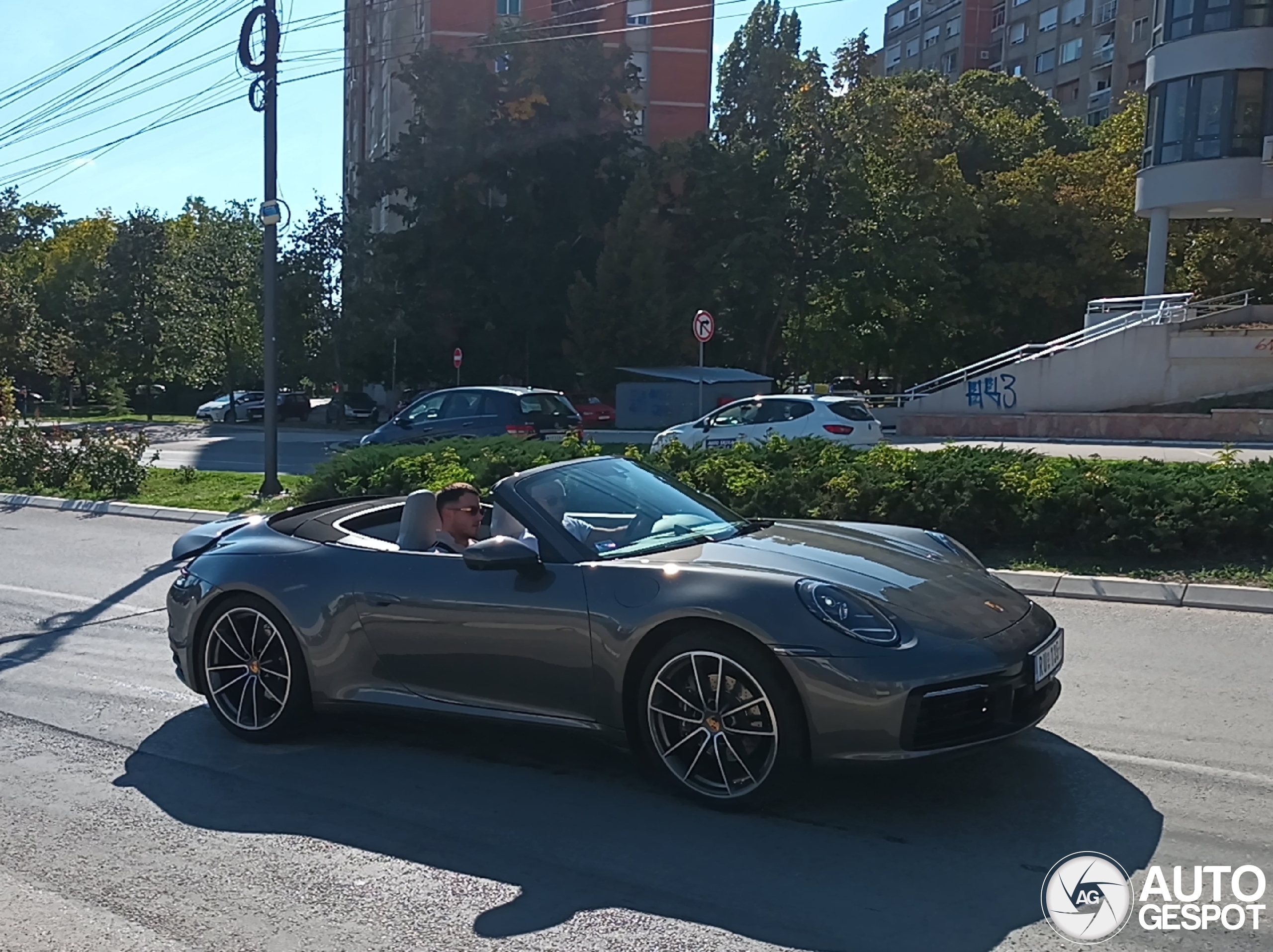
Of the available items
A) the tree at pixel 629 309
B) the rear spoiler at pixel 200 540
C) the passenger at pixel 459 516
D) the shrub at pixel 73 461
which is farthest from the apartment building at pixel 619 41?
the passenger at pixel 459 516

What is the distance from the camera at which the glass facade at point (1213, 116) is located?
102 ft

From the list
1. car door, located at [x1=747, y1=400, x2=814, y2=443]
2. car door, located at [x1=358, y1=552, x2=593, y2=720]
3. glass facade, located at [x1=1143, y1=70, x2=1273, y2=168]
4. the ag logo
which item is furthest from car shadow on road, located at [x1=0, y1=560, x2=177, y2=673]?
glass facade, located at [x1=1143, y1=70, x2=1273, y2=168]

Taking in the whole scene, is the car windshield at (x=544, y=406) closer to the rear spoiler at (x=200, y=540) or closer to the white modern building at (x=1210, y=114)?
the rear spoiler at (x=200, y=540)

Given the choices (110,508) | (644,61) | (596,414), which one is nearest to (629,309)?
(596,414)

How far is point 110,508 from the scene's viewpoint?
54.2 ft

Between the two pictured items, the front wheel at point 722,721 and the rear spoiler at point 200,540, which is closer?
the front wheel at point 722,721

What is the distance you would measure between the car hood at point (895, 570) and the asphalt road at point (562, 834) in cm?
60

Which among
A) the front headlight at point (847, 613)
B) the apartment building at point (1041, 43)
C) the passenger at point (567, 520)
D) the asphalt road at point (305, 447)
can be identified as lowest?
the asphalt road at point (305, 447)

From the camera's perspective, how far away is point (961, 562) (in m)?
5.57

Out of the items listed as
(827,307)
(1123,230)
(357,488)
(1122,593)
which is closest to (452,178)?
(827,307)

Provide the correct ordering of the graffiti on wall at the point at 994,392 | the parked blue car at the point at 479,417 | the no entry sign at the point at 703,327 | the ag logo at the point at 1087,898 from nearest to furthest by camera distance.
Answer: the ag logo at the point at 1087,898
the parked blue car at the point at 479,417
the no entry sign at the point at 703,327
the graffiti on wall at the point at 994,392

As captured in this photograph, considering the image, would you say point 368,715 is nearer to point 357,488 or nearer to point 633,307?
point 357,488

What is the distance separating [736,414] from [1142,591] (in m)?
11.7

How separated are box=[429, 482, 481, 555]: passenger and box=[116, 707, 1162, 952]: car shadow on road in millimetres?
895
